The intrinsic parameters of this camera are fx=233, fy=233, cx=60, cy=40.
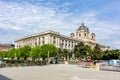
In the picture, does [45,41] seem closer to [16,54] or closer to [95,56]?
[16,54]

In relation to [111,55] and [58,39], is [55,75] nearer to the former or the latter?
[111,55]

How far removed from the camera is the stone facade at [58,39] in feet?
396

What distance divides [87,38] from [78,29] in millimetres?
8124

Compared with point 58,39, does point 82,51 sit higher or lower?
lower

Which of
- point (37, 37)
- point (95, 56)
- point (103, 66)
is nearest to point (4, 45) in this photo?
point (37, 37)

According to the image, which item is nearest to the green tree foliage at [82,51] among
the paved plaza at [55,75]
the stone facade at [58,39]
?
the stone facade at [58,39]

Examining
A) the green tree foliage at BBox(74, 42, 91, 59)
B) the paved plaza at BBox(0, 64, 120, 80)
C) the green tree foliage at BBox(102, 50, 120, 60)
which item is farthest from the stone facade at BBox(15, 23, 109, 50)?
the paved plaza at BBox(0, 64, 120, 80)

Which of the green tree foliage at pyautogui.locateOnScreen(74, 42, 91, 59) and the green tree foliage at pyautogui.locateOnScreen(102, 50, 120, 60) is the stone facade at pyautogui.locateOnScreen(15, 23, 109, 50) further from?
the green tree foliage at pyautogui.locateOnScreen(102, 50, 120, 60)

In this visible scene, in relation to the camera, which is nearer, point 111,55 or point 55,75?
point 55,75

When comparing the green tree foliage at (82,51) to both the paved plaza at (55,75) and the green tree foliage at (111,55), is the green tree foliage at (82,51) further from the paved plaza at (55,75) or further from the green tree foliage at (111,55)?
the paved plaza at (55,75)

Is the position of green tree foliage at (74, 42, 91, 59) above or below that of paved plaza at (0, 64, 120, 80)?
above

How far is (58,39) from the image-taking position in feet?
407

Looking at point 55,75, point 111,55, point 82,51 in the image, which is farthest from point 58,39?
point 55,75

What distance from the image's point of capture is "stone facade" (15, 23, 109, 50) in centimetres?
12081
